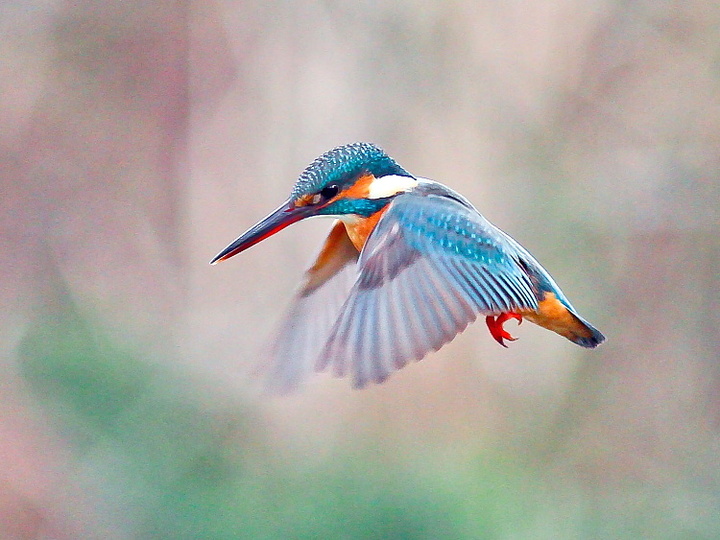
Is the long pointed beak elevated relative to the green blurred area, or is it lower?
elevated

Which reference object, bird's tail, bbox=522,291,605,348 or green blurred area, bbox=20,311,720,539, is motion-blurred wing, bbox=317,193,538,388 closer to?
bird's tail, bbox=522,291,605,348

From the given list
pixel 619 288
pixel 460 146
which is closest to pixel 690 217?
pixel 619 288

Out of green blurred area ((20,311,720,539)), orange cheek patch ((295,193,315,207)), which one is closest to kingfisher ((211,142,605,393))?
orange cheek patch ((295,193,315,207))

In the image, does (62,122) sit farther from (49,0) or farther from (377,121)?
(377,121)

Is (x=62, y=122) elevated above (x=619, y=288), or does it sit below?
below

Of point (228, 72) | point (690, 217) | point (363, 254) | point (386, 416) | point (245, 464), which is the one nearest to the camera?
point (363, 254)

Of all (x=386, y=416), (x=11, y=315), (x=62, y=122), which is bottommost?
(x=11, y=315)

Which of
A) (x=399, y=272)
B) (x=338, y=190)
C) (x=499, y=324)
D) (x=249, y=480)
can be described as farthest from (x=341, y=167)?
(x=249, y=480)
